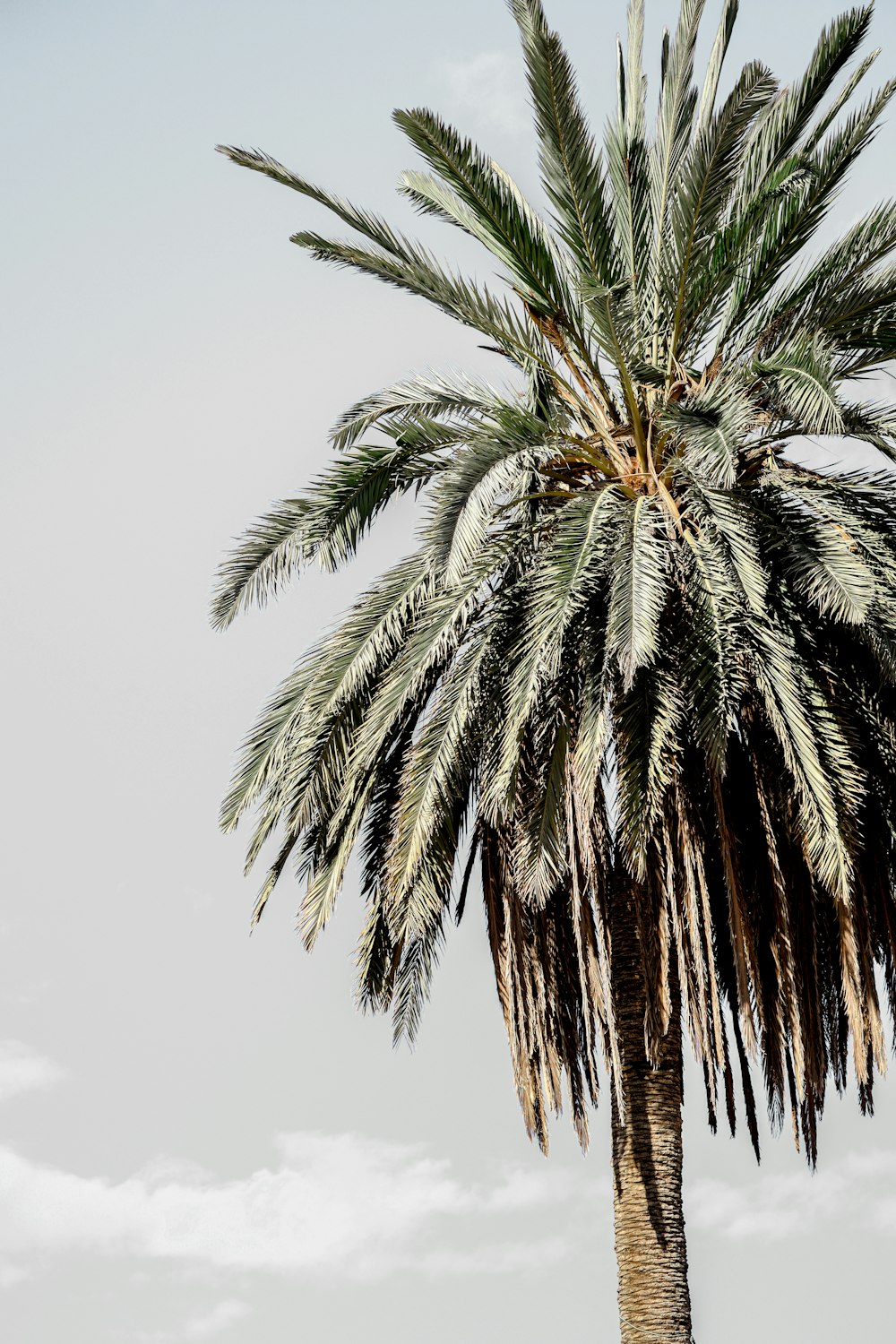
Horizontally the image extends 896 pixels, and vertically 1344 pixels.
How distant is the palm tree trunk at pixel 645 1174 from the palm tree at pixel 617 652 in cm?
3

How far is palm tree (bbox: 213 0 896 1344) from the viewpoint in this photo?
1245 centimetres

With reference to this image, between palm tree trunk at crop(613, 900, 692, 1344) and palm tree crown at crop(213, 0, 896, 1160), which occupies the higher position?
palm tree crown at crop(213, 0, 896, 1160)

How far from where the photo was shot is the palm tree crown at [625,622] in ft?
40.8

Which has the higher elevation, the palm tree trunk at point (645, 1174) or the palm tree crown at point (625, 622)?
the palm tree crown at point (625, 622)

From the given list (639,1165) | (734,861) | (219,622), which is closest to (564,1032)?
(639,1165)

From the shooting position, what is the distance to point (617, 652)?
11703mm

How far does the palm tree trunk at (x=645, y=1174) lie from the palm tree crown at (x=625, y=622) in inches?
10.5

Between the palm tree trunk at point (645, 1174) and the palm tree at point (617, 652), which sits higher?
the palm tree at point (617, 652)

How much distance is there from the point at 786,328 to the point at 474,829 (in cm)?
507

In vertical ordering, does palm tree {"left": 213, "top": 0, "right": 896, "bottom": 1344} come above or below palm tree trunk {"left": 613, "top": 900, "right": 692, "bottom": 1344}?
above

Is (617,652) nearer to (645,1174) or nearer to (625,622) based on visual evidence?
(625,622)

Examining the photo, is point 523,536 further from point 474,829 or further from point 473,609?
point 474,829

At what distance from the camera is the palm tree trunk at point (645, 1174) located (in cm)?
1308

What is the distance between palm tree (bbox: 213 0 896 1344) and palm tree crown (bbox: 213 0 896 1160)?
33 millimetres
